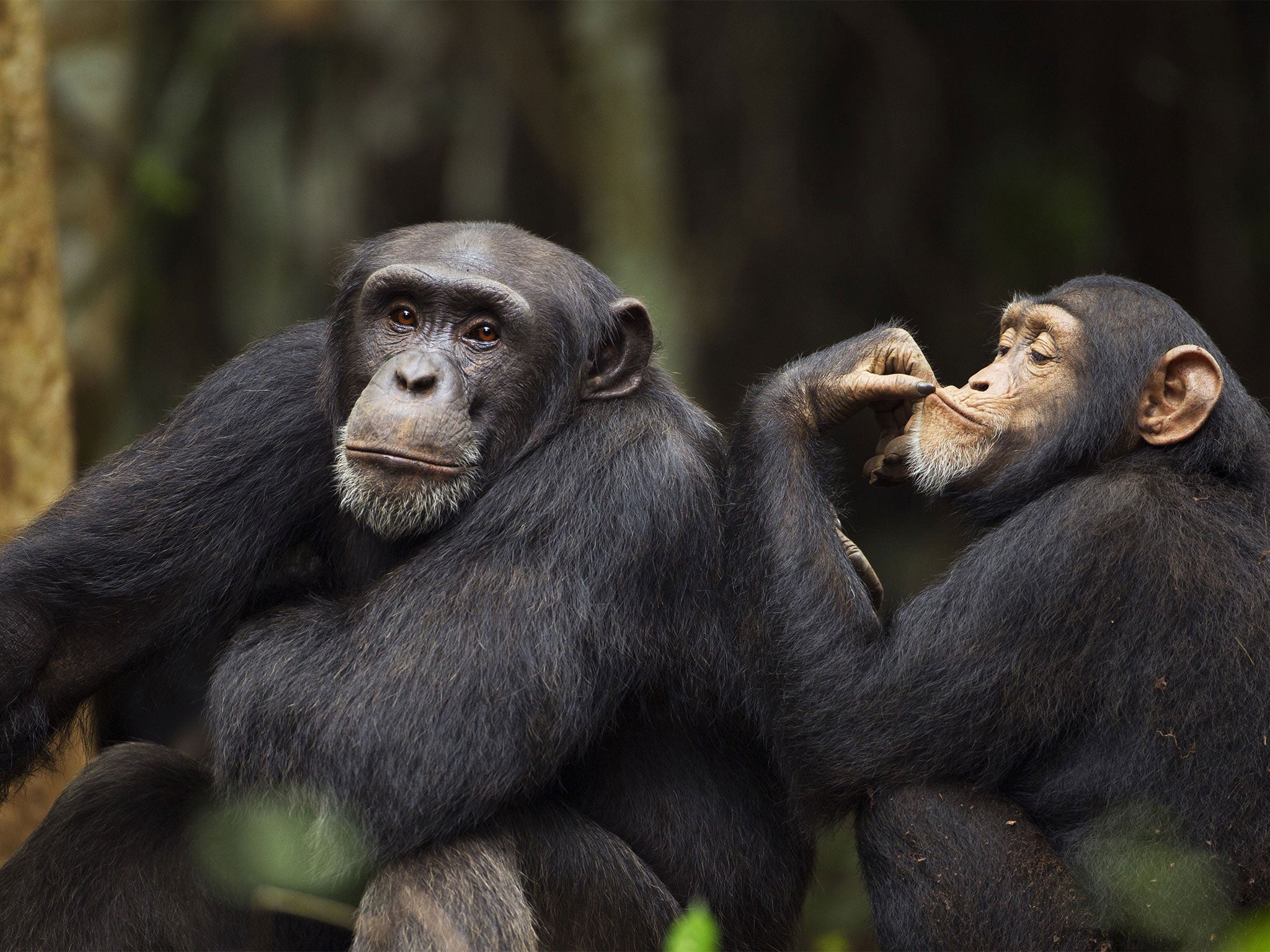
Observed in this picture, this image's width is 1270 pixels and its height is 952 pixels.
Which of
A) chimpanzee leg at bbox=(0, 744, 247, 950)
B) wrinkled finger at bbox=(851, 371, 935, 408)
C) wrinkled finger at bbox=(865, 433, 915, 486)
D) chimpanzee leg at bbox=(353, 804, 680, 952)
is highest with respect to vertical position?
wrinkled finger at bbox=(851, 371, 935, 408)

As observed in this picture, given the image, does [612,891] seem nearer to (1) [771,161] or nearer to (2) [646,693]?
(2) [646,693]

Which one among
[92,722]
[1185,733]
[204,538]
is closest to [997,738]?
[1185,733]

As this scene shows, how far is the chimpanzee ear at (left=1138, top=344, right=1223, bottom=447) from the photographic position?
13.3 ft

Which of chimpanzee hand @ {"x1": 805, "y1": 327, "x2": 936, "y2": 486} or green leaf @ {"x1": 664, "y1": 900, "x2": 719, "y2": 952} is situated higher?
chimpanzee hand @ {"x1": 805, "y1": 327, "x2": 936, "y2": 486}

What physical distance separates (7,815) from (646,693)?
229 cm

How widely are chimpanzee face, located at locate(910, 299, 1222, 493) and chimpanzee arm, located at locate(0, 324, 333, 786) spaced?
1739 millimetres

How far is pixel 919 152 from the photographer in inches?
411

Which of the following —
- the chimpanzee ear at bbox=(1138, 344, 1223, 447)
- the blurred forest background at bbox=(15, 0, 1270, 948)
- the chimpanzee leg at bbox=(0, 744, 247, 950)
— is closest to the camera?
the chimpanzee leg at bbox=(0, 744, 247, 950)

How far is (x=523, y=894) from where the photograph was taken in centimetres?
368

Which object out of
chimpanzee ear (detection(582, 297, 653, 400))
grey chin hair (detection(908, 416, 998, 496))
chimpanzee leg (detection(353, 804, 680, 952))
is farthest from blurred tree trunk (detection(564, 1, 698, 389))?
chimpanzee leg (detection(353, 804, 680, 952))

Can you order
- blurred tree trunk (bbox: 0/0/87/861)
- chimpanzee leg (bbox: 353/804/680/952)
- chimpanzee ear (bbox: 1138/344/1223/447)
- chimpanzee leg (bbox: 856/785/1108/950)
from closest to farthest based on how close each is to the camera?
chimpanzee leg (bbox: 353/804/680/952), chimpanzee leg (bbox: 856/785/1108/950), chimpanzee ear (bbox: 1138/344/1223/447), blurred tree trunk (bbox: 0/0/87/861)

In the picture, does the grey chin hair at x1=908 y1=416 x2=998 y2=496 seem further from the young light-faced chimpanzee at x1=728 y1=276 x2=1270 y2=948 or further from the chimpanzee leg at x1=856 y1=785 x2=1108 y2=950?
the chimpanzee leg at x1=856 y1=785 x2=1108 y2=950

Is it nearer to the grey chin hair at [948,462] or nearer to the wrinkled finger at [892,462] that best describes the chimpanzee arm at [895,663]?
the grey chin hair at [948,462]

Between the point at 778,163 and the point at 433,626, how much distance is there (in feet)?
23.4
